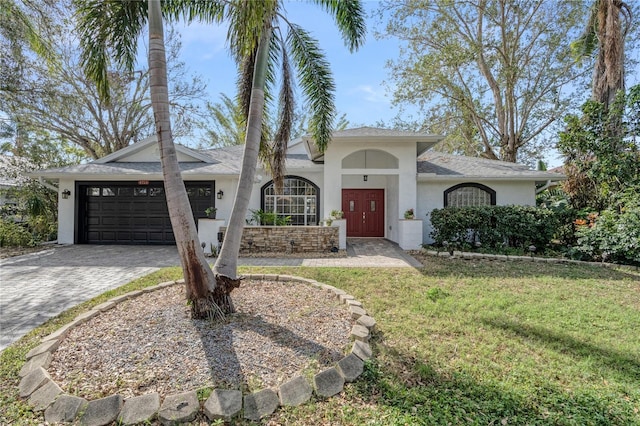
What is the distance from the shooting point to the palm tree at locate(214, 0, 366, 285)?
457 cm

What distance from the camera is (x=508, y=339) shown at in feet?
13.7

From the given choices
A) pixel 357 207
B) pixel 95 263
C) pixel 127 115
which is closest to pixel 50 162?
pixel 127 115

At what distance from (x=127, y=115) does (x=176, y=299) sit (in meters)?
21.8

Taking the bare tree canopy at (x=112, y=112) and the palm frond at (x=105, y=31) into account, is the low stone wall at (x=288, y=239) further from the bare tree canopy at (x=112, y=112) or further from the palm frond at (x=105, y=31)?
the bare tree canopy at (x=112, y=112)

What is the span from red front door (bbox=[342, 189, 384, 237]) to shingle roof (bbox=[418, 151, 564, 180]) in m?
2.98

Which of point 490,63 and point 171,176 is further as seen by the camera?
point 490,63

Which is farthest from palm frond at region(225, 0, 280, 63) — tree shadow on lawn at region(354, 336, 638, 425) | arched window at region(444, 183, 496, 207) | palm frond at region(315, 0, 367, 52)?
arched window at region(444, 183, 496, 207)

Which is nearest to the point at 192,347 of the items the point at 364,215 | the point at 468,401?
the point at 468,401

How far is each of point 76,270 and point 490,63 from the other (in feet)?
72.8

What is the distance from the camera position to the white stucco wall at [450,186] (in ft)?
41.9

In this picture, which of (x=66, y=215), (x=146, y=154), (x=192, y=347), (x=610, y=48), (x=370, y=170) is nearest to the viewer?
(x=192, y=347)

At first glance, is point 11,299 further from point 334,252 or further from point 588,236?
point 588,236

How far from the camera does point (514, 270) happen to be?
320 inches

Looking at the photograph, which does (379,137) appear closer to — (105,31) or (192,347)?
(105,31)
